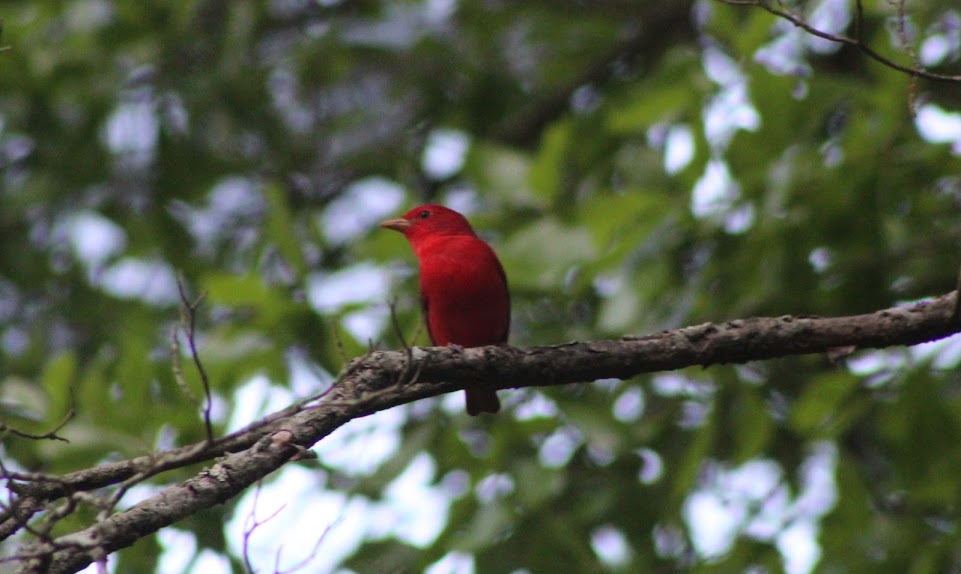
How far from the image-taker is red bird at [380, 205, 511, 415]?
17.6ft

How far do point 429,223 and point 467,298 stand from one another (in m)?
0.89

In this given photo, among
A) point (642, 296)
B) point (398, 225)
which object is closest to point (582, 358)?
point (642, 296)

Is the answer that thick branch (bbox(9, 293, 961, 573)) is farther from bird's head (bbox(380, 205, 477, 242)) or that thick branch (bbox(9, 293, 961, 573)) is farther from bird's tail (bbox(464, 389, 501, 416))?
bird's head (bbox(380, 205, 477, 242))

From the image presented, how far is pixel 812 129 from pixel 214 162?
13.9 ft

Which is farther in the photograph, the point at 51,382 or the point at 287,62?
the point at 287,62

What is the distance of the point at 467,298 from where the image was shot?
17.5 feet

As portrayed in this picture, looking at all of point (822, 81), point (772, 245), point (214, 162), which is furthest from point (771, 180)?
point (214, 162)

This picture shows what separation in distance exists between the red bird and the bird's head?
1.32 feet

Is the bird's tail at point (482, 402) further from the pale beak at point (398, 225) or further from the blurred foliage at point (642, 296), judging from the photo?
the pale beak at point (398, 225)

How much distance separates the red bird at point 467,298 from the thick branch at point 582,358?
210 centimetres

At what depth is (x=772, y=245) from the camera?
16.8 feet

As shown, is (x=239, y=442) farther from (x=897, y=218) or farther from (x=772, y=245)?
(x=897, y=218)

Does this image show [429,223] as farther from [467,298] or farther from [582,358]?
[582,358]

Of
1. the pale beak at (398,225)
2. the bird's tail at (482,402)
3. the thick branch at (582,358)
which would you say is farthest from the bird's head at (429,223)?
the thick branch at (582,358)
